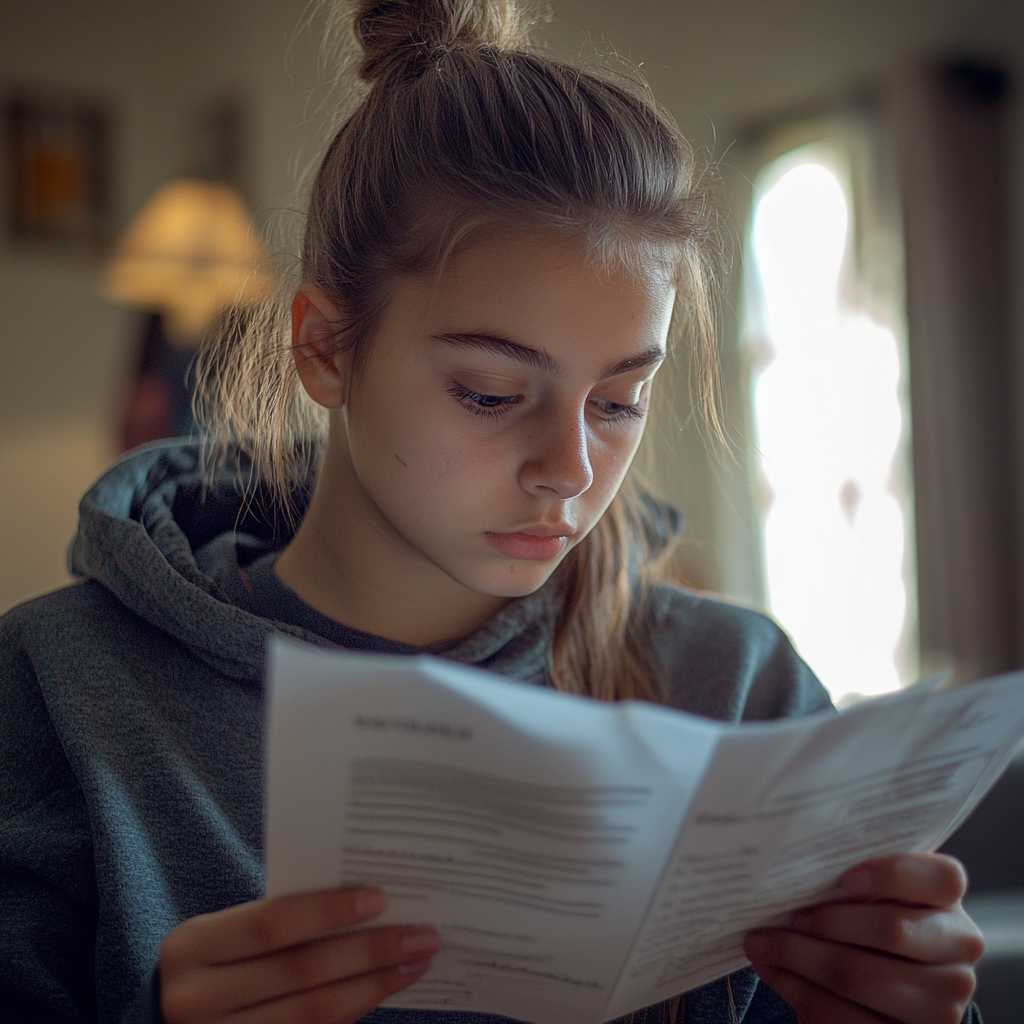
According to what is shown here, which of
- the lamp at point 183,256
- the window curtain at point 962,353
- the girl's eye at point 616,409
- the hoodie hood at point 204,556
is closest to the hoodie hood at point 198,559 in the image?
the hoodie hood at point 204,556

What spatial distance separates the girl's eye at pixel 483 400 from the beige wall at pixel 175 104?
2.54m

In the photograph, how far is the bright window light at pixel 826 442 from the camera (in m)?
3.07

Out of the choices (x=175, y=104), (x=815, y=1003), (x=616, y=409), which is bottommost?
(x=815, y=1003)

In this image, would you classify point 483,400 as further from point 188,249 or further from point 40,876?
point 188,249

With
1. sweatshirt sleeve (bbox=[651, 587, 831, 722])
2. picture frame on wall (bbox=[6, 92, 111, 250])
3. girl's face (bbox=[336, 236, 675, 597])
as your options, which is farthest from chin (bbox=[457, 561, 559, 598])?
picture frame on wall (bbox=[6, 92, 111, 250])

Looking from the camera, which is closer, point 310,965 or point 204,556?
point 310,965

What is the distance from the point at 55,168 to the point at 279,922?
3.74 m

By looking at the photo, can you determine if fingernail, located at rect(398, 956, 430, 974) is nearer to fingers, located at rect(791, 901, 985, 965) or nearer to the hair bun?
fingers, located at rect(791, 901, 985, 965)

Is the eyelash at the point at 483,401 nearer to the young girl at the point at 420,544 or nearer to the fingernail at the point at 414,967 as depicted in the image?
the young girl at the point at 420,544

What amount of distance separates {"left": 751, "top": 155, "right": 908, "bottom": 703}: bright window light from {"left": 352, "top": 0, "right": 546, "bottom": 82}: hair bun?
7.73 ft

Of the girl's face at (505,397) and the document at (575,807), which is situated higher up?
the girl's face at (505,397)

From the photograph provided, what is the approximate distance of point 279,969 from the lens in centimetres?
54

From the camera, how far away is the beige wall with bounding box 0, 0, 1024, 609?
3311mm

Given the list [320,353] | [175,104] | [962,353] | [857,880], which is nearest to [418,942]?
[857,880]
